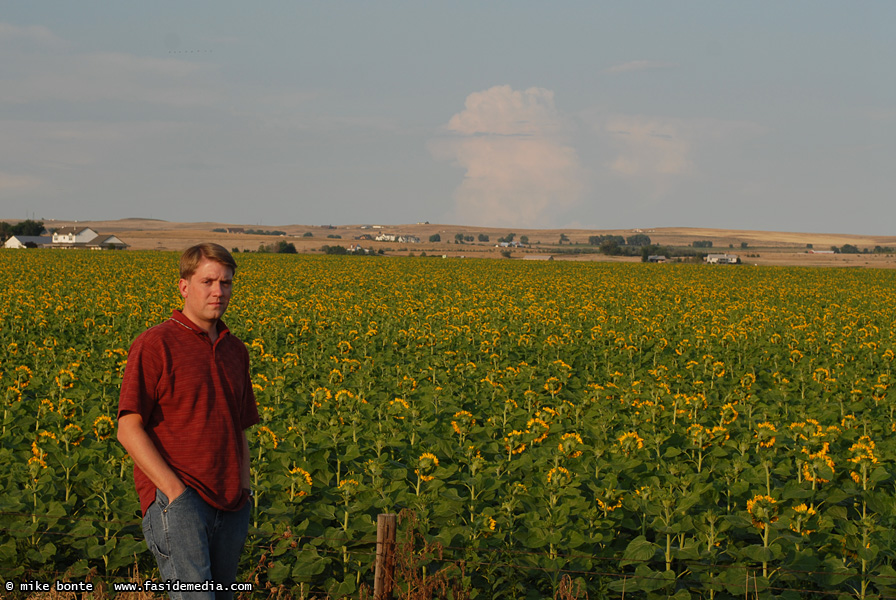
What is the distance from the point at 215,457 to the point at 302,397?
260 inches

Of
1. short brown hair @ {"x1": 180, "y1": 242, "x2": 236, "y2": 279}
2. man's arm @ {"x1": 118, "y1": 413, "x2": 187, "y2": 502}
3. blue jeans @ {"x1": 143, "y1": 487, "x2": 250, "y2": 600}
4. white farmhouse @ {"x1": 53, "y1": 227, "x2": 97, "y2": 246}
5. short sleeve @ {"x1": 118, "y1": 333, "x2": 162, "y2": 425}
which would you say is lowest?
blue jeans @ {"x1": 143, "y1": 487, "x2": 250, "y2": 600}

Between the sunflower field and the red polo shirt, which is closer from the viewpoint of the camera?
the red polo shirt

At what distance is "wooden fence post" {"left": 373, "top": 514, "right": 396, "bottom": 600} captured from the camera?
4969 mm

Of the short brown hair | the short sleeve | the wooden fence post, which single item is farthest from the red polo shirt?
the wooden fence post

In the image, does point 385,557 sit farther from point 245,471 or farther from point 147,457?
point 147,457

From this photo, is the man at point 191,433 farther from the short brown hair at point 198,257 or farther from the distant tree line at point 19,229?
the distant tree line at point 19,229

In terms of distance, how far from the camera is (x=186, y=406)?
12.4 ft

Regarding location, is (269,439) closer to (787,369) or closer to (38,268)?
(787,369)

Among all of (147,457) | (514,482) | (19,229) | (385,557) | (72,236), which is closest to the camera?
(147,457)

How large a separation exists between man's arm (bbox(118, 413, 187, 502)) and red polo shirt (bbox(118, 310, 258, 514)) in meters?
0.06

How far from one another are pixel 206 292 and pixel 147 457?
825 mm

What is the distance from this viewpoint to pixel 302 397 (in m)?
10.4

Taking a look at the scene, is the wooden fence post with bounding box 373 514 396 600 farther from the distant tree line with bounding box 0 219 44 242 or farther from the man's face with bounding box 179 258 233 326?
the distant tree line with bounding box 0 219 44 242

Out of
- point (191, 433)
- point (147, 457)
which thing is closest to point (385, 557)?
point (191, 433)
